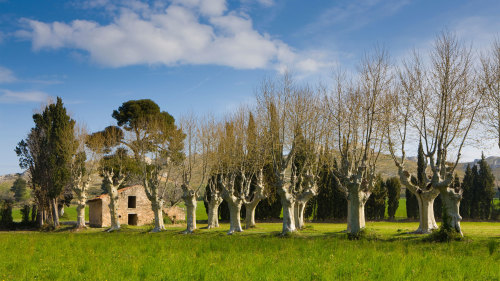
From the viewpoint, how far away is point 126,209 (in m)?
53.5

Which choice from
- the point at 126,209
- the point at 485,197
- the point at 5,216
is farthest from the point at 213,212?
the point at 485,197

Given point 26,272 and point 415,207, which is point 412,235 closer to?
point 26,272

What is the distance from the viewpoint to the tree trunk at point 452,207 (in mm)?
22573

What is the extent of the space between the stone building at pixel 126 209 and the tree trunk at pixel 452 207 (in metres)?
41.7

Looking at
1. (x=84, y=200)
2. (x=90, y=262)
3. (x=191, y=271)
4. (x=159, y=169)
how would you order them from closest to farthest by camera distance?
(x=191, y=271), (x=90, y=262), (x=159, y=169), (x=84, y=200)

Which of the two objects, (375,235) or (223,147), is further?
(223,147)

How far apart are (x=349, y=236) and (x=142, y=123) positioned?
33.4 m

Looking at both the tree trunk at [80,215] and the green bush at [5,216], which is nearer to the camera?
the tree trunk at [80,215]

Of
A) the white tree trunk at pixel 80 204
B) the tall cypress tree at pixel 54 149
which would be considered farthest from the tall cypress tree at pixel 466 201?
the tall cypress tree at pixel 54 149

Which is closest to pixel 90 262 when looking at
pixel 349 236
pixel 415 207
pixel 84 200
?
pixel 349 236

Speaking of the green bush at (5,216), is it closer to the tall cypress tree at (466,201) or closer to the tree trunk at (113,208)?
the tree trunk at (113,208)

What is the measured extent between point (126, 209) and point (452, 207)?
4223cm

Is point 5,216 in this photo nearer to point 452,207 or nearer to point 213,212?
point 213,212

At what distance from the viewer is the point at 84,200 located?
46.6 metres
